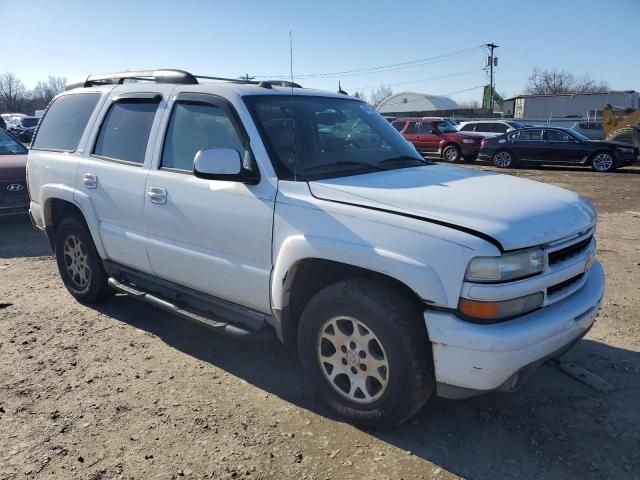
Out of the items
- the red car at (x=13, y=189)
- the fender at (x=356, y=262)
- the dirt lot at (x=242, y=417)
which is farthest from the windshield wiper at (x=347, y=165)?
the red car at (x=13, y=189)

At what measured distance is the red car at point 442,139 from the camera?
20.4m

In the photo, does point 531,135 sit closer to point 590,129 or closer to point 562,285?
point 590,129

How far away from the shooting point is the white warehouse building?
6378 centimetres

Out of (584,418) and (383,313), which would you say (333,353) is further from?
(584,418)

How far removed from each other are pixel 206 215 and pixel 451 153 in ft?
60.9

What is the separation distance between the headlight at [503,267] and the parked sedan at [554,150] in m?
16.8

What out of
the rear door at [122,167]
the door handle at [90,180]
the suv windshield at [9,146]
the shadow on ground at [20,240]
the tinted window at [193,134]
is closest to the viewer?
the tinted window at [193,134]

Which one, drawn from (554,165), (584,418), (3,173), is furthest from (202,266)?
(554,165)

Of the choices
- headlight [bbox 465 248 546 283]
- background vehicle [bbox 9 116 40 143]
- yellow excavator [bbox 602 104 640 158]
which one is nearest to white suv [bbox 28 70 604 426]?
headlight [bbox 465 248 546 283]

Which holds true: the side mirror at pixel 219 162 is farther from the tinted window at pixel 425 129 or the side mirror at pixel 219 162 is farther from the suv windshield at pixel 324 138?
the tinted window at pixel 425 129

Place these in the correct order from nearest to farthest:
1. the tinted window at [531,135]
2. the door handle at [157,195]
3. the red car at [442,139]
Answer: the door handle at [157,195], the tinted window at [531,135], the red car at [442,139]

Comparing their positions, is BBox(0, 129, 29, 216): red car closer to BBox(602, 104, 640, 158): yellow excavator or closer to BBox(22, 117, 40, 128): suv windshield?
BBox(602, 104, 640, 158): yellow excavator

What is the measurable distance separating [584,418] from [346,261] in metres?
1.75

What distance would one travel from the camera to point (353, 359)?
3.08 m
